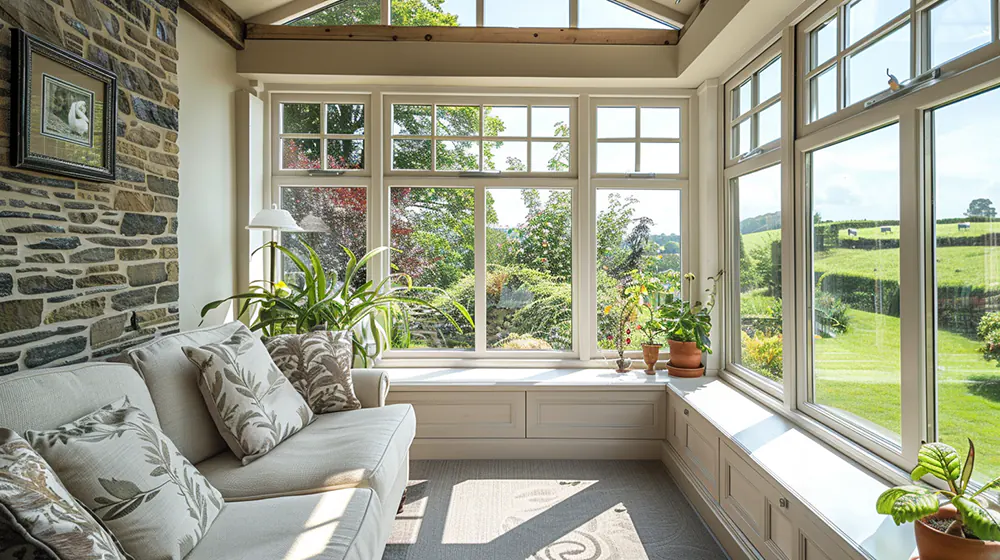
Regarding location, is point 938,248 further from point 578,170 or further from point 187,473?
point 187,473

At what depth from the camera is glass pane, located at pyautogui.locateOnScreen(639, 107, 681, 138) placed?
388cm

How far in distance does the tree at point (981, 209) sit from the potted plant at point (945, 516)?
2.52ft

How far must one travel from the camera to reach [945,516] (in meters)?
1.37

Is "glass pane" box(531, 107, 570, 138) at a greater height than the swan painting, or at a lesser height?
greater

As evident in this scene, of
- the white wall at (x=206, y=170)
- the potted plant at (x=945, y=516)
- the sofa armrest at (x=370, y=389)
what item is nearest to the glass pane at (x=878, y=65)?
the potted plant at (x=945, y=516)

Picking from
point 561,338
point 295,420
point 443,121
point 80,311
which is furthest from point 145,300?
point 561,338

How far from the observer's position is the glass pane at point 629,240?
12.7 ft

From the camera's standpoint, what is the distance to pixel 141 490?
136cm

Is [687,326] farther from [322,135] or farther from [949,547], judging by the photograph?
[322,135]

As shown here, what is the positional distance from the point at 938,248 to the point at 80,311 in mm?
3365

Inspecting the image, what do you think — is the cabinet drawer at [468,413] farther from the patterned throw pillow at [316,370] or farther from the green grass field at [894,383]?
the green grass field at [894,383]

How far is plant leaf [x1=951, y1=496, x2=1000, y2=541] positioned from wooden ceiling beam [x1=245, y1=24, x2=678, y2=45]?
3.21 metres

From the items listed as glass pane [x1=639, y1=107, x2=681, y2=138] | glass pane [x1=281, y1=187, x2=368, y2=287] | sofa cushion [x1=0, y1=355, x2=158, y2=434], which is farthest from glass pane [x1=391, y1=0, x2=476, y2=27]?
sofa cushion [x1=0, y1=355, x2=158, y2=434]

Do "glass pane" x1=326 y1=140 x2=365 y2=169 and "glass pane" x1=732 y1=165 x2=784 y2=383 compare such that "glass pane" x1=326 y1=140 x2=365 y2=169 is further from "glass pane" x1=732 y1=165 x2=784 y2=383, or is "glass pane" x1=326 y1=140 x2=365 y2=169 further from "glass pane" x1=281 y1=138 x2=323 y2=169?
"glass pane" x1=732 y1=165 x2=784 y2=383
